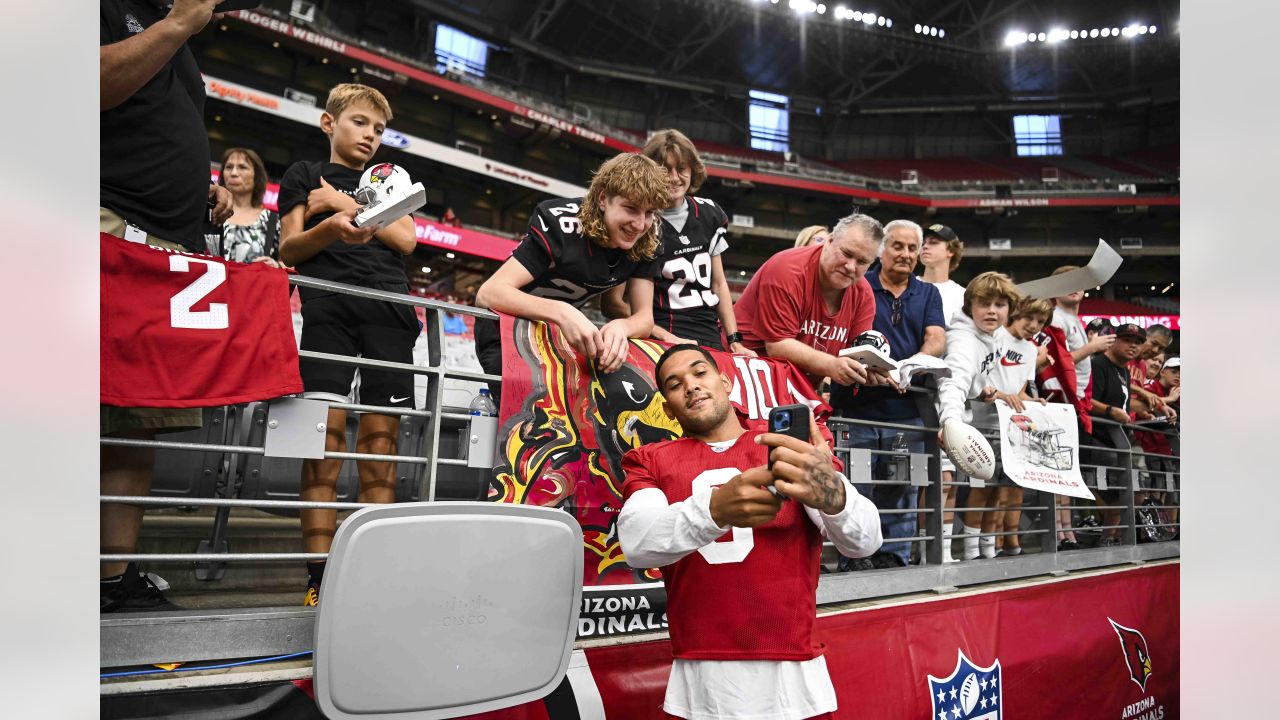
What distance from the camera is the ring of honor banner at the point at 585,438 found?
1.94 metres

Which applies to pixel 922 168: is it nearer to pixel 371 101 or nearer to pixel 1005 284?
pixel 1005 284

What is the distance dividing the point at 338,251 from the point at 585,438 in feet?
2.99

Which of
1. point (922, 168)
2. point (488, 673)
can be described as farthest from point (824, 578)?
point (922, 168)

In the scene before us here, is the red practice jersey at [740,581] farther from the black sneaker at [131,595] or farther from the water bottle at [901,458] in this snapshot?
the water bottle at [901,458]

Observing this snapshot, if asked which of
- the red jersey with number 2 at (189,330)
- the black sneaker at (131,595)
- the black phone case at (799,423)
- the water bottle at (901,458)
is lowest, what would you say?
the black sneaker at (131,595)

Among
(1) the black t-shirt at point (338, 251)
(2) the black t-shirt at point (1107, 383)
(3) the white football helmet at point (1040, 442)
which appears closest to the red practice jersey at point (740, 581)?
(1) the black t-shirt at point (338, 251)

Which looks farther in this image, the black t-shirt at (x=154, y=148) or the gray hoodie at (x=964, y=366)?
the gray hoodie at (x=964, y=366)

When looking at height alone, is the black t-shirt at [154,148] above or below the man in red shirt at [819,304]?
above

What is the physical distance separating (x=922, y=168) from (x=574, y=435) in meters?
27.7

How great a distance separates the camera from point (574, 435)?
6.70 feet

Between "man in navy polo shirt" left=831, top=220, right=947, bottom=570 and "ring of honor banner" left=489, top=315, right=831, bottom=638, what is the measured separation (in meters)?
1.14

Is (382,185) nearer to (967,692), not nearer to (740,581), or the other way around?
(740,581)

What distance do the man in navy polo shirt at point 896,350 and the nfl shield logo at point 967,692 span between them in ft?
1.40

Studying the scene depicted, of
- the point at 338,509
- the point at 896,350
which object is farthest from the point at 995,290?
the point at 338,509
